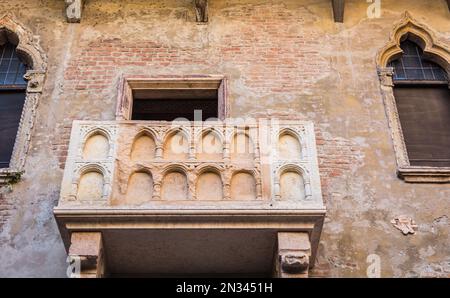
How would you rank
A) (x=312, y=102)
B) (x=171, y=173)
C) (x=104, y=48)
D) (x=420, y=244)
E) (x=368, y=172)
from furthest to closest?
(x=104, y=48) < (x=312, y=102) < (x=368, y=172) < (x=420, y=244) < (x=171, y=173)

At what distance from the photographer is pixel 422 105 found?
8.85 m

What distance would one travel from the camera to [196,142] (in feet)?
22.6

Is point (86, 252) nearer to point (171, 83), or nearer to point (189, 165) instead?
point (189, 165)

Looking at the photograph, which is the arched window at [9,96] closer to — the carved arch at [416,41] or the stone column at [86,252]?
the stone column at [86,252]

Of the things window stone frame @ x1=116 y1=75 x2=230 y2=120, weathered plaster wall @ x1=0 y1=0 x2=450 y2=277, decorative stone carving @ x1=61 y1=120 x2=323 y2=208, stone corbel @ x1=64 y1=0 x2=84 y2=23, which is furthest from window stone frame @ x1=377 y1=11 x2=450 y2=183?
stone corbel @ x1=64 y1=0 x2=84 y2=23

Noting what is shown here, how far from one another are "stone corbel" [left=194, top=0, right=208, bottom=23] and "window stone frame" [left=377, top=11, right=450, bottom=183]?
8.46 ft

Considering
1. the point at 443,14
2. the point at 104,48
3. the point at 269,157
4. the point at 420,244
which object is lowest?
the point at 420,244

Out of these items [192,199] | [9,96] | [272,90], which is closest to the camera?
[192,199]

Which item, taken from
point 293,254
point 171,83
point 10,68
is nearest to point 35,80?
point 10,68

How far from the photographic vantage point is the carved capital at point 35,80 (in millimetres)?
8781

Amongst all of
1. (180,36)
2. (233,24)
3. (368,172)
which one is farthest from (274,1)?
(368,172)

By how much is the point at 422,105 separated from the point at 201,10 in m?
3.43
